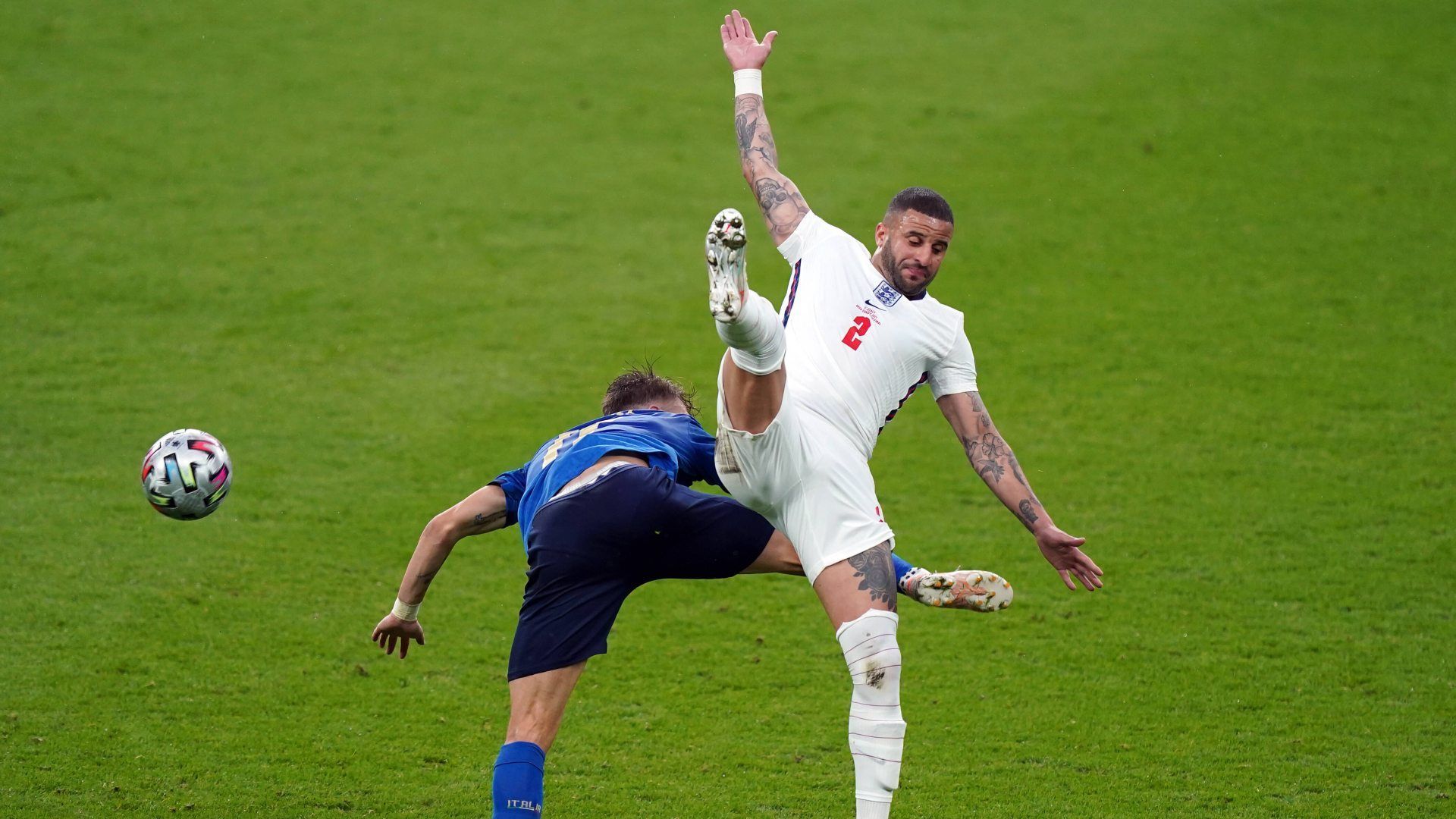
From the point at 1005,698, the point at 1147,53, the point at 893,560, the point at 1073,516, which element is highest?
the point at 1147,53

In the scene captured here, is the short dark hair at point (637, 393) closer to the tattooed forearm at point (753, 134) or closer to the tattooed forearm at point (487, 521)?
the tattooed forearm at point (487, 521)

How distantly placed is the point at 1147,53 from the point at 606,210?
7180 millimetres

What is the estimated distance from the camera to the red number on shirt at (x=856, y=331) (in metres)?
5.51

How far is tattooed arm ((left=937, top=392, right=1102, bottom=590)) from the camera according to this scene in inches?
210

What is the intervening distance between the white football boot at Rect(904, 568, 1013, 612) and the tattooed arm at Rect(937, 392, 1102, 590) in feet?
0.85

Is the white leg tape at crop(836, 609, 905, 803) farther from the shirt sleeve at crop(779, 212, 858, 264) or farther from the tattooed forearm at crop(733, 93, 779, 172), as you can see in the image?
the tattooed forearm at crop(733, 93, 779, 172)

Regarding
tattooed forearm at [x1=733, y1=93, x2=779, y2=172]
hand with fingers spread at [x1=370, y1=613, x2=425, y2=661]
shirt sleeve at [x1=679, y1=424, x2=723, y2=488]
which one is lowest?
hand with fingers spread at [x1=370, y1=613, x2=425, y2=661]

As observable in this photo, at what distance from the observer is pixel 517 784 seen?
4.72 metres

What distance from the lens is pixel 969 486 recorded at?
9266mm

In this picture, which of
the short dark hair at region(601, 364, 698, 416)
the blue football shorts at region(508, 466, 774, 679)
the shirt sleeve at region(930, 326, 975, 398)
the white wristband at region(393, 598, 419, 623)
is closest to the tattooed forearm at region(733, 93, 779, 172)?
the short dark hair at region(601, 364, 698, 416)

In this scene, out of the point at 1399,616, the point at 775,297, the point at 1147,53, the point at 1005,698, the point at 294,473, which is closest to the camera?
the point at 1005,698

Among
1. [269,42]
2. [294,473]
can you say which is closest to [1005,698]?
[294,473]

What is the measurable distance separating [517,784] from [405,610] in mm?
1284

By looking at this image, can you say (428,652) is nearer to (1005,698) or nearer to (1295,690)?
(1005,698)
